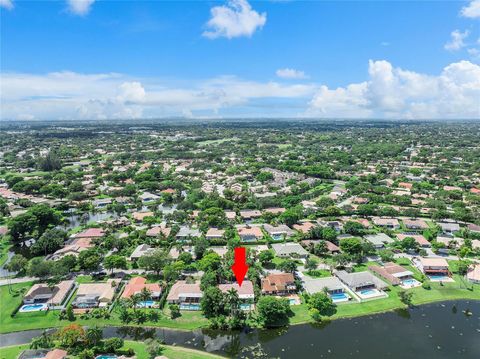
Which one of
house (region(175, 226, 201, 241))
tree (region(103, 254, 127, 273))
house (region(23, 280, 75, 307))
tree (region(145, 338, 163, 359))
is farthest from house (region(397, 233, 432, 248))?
house (region(23, 280, 75, 307))

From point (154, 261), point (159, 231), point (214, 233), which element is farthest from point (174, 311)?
point (159, 231)

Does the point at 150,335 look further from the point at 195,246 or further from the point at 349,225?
the point at 349,225

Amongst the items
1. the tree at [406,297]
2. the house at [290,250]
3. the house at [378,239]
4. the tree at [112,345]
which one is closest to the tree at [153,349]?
the tree at [112,345]

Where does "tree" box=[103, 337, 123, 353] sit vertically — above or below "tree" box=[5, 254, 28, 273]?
below

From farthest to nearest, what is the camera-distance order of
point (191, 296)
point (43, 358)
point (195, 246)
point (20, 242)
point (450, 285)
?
point (20, 242), point (195, 246), point (450, 285), point (191, 296), point (43, 358)

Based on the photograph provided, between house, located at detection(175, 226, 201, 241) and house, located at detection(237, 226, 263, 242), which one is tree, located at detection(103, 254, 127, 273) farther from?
house, located at detection(237, 226, 263, 242)

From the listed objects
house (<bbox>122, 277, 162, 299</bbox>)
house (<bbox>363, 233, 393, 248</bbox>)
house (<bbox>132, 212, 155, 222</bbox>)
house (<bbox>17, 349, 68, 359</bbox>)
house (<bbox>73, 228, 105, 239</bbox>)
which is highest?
house (<bbox>132, 212, 155, 222</bbox>)

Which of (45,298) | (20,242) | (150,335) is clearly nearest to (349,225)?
(150,335)
